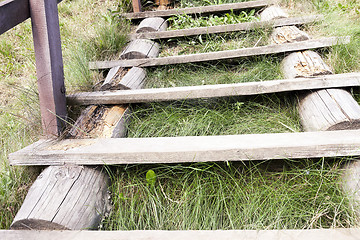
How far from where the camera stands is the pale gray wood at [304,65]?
1.77 meters

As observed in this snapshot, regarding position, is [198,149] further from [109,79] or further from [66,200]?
[109,79]

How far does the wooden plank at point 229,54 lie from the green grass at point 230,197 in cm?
107

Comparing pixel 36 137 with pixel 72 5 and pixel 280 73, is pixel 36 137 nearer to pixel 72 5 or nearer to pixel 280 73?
pixel 280 73

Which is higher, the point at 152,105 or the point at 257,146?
the point at 257,146

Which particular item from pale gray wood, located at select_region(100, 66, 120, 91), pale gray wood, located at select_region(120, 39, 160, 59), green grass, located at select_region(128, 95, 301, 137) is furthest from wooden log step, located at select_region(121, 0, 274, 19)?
green grass, located at select_region(128, 95, 301, 137)

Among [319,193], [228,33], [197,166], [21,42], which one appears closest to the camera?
[319,193]

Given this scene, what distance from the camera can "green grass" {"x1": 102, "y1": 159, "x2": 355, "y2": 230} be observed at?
1147 mm

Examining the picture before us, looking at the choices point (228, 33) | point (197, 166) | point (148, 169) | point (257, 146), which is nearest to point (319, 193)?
point (257, 146)

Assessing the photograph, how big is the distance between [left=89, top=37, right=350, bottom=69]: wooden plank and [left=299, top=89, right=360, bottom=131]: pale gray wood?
594 mm

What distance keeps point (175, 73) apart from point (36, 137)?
1.10m

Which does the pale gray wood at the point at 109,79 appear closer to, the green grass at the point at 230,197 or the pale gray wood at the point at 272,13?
the green grass at the point at 230,197

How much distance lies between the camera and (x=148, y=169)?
4.57 ft

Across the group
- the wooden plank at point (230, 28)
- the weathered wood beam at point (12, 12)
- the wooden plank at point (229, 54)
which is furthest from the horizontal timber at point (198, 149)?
the wooden plank at point (230, 28)

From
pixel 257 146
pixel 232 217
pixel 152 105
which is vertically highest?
pixel 257 146
